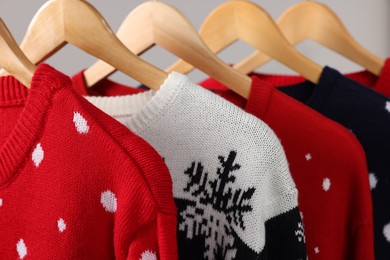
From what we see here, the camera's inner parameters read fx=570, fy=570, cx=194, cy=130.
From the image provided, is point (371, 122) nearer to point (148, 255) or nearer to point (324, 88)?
point (324, 88)

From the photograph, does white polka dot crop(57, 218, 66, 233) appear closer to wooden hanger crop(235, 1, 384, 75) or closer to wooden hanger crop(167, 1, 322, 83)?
wooden hanger crop(167, 1, 322, 83)

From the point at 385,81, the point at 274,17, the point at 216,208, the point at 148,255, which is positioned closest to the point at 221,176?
the point at 216,208

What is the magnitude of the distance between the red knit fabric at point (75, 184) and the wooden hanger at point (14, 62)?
0.02 meters

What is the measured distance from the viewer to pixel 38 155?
0.54m

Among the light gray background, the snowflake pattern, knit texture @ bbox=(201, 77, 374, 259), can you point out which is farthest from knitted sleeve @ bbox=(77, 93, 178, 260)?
the light gray background

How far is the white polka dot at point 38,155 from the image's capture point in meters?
0.54

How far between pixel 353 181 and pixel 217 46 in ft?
1.02

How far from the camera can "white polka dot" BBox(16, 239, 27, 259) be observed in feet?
1.85

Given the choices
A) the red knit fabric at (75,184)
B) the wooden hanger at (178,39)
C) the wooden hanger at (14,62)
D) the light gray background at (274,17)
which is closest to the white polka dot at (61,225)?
the red knit fabric at (75,184)

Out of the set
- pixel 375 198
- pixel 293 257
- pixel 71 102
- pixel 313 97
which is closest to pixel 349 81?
pixel 313 97

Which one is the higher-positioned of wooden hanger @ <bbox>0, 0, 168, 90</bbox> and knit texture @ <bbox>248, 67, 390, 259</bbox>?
wooden hanger @ <bbox>0, 0, 168, 90</bbox>

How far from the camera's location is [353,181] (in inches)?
26.5

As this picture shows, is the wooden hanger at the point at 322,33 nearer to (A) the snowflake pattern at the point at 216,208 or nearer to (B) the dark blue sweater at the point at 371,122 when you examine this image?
(B) the dark blue sweater at the point at 371,122

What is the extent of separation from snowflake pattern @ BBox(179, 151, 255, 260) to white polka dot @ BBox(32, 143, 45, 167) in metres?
0.15
